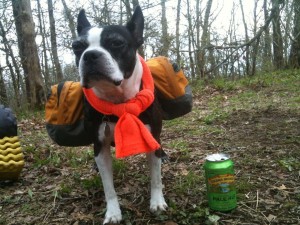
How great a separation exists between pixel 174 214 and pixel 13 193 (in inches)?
60.9

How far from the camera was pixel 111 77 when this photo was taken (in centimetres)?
223

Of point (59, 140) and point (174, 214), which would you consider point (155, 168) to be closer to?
point (174, 214)

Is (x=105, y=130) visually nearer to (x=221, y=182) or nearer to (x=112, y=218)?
(x=112, y=218)

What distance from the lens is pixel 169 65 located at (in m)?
2.98

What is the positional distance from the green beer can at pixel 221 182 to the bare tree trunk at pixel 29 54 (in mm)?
6571

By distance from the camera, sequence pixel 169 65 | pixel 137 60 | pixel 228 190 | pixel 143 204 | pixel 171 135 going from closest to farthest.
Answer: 1. pixel 228 190
2. pixel 137 60
3. pixel 143 204
4. pixel 169 65
5. pixel 171 135

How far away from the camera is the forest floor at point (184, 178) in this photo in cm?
248

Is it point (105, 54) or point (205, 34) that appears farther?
point (205, 34)

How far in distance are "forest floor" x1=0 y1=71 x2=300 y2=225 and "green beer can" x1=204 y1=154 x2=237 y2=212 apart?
0.08 meters

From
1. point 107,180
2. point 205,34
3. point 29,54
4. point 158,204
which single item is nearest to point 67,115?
point 107,180

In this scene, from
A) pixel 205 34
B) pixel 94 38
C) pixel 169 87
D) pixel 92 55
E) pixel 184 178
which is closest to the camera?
pixel 92 55

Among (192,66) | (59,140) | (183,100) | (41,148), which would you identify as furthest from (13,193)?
(192,66)

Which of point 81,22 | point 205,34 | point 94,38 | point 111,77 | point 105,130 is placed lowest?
point 105,130

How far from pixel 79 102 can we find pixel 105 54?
24.5 inches
